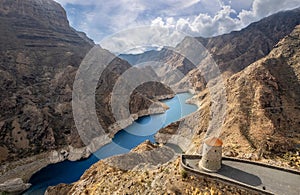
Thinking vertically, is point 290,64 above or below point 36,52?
below

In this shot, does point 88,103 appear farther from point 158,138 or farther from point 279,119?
point 279,119

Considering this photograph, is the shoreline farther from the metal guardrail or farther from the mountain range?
the metal guardrail

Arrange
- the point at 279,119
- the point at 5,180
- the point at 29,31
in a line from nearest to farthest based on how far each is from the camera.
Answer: the point at 279,119
the point at 5,180
the point at 29,31

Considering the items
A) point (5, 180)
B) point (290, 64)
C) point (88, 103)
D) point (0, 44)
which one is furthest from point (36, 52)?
point (290, 64)

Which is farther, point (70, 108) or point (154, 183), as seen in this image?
point (70, 108)

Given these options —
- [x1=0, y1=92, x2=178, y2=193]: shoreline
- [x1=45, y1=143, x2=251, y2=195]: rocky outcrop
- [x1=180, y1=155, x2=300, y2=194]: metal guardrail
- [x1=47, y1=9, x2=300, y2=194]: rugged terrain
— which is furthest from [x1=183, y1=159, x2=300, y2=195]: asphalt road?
[x1=0, y1=92, x2=178, y2=193]: shoreline

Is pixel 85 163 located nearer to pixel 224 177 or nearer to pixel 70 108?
pixel 70 108

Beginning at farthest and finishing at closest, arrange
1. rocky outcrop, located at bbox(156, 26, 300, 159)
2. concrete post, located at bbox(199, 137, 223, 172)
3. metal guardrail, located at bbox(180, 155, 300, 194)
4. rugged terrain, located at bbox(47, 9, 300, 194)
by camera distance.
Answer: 1. rocky outcrop, located at bbox(156, 26, 300, 159)
2. rugged terrain, located at bbox(47, 9, 300, 194)
3. concrete post, located at bbox(199, 137, 223, 172)
4. metal guardrail, located at bbox(180, 155, 300, 194)


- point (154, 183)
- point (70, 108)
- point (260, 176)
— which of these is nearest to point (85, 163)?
point (70, 108)
